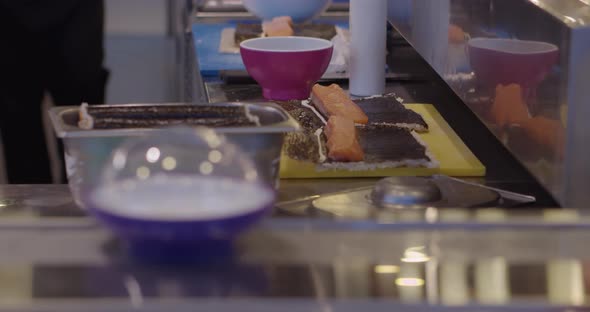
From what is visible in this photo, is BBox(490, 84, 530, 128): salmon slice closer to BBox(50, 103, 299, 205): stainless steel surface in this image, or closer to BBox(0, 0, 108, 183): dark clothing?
BBox(50, 103, 299, 205): stainless steel surface

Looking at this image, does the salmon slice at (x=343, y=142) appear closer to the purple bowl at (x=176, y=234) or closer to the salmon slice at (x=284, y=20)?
the purple bowl at (x=176, y=234)

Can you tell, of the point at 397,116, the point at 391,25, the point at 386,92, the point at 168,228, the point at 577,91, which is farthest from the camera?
the point at 391,25

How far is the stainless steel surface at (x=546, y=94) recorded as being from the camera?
1.09 m

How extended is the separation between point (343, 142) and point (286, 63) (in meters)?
0.39

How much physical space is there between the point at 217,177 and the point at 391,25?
1.66 meters

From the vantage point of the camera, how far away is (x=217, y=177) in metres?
0.71

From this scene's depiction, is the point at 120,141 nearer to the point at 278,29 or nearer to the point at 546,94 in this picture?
the point at 546,94

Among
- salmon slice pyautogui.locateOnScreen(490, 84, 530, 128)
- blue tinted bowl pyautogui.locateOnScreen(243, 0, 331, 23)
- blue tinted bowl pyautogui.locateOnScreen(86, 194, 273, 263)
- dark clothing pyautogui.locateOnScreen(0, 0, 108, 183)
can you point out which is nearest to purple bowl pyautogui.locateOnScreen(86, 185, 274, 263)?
blue tinted bowl pyautogui.locateOnScreen(86, 194, 273, 263)

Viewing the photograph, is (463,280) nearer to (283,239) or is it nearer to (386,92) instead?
(283,239)

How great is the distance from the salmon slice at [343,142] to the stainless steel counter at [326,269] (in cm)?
59

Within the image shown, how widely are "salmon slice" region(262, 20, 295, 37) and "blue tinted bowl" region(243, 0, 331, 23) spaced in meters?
0.14

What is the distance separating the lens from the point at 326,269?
717 mm

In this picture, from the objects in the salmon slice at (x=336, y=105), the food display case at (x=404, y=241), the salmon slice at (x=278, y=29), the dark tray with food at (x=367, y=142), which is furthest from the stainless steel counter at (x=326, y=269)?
the salmon slice at (x=278, y=29)

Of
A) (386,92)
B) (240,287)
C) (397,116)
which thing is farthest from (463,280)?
(386,92)
